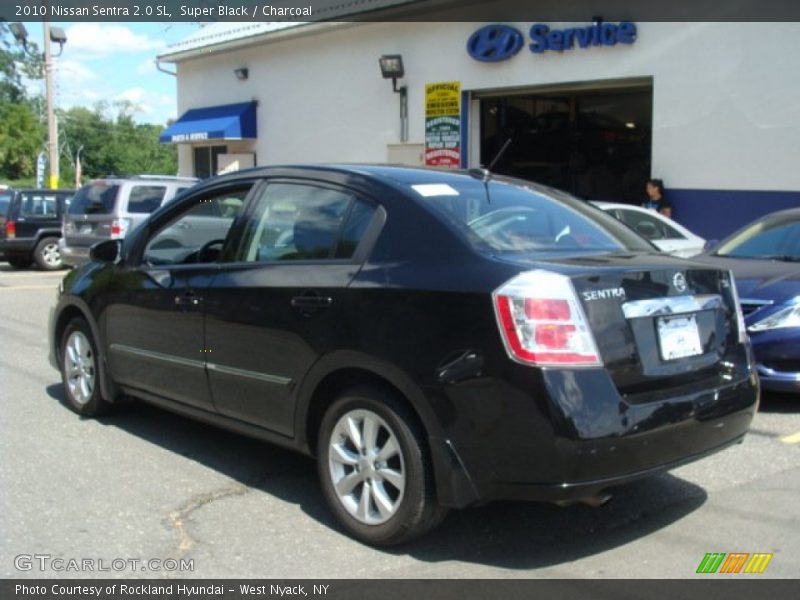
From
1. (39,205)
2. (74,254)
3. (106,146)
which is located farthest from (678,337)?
(106,146)

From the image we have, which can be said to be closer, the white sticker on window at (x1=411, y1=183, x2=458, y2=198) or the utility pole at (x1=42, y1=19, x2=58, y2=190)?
the white sticker on window at (x1=411, y1=183, x2=458, y2=198)

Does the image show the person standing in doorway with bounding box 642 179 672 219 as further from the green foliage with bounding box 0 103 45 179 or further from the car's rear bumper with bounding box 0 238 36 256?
the green foliage with bounding box 0 103 45 179

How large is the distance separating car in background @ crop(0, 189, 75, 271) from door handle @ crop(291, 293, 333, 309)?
15.3 m

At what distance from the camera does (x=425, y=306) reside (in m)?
3.85

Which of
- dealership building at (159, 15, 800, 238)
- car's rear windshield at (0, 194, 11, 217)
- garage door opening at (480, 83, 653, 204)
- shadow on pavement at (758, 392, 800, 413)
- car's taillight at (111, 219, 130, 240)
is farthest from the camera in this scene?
car's rear windshield at (0, 194, 11, 217)

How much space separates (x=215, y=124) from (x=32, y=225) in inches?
222

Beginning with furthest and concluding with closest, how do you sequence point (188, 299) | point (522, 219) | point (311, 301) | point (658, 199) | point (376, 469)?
point (658, 199) < point (188, 299) < point (522, 219) < point (311, 301) < point (376, 469)

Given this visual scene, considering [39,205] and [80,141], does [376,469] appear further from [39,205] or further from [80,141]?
[80,141]

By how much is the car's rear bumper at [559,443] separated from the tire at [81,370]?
3.26 m

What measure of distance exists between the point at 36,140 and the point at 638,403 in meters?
74.1

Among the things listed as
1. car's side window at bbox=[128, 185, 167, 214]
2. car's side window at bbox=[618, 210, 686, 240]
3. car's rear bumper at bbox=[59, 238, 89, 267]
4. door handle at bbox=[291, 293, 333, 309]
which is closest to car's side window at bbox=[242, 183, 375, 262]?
door handle at bbox=[291, 293, 333, 309]

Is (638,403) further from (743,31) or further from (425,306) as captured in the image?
(743,31)

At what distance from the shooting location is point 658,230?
10844 millimetres

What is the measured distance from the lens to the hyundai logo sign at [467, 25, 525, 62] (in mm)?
15547
